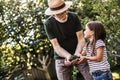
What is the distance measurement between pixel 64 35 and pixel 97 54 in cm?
50

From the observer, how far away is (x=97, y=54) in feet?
13.7

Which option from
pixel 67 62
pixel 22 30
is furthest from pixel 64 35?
pixel 22 30

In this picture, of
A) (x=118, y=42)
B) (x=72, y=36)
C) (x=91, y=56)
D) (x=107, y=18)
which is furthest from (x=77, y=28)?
(x=118, y=42)

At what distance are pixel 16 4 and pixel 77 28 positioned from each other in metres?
6.27

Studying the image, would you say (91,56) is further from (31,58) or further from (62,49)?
(31,58)

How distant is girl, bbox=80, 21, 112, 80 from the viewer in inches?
165

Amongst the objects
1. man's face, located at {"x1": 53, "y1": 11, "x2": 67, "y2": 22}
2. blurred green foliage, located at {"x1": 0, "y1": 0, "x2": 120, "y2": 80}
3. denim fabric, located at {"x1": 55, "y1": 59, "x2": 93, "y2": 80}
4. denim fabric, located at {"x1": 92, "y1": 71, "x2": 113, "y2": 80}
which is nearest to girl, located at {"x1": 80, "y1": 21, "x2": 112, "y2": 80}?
denim fabric, located at {"x1": 92, "y1": 71, "x2": 113, "y2": 80}

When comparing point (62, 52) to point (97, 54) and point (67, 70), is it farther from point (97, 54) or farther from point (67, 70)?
point (97, 54)

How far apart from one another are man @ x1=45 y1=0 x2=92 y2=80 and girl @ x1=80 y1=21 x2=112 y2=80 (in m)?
0.13

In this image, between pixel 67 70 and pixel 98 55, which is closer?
pixel 98 55

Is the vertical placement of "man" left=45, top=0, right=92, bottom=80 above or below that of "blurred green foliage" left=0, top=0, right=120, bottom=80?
above

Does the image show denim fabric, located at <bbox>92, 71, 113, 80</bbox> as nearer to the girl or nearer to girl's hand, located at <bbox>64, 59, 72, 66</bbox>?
the girl

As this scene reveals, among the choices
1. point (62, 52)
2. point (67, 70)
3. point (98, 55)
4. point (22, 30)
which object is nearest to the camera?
point (98, 55)

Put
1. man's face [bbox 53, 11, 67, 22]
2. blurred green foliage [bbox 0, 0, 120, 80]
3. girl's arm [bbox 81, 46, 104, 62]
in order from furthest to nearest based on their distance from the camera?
blurred green foliage [bbox 0, 0, 120, 80]
man's face [bbox 53, 11, 67, 22]
girl's arm [bbox 81, 46, 104, 62]
